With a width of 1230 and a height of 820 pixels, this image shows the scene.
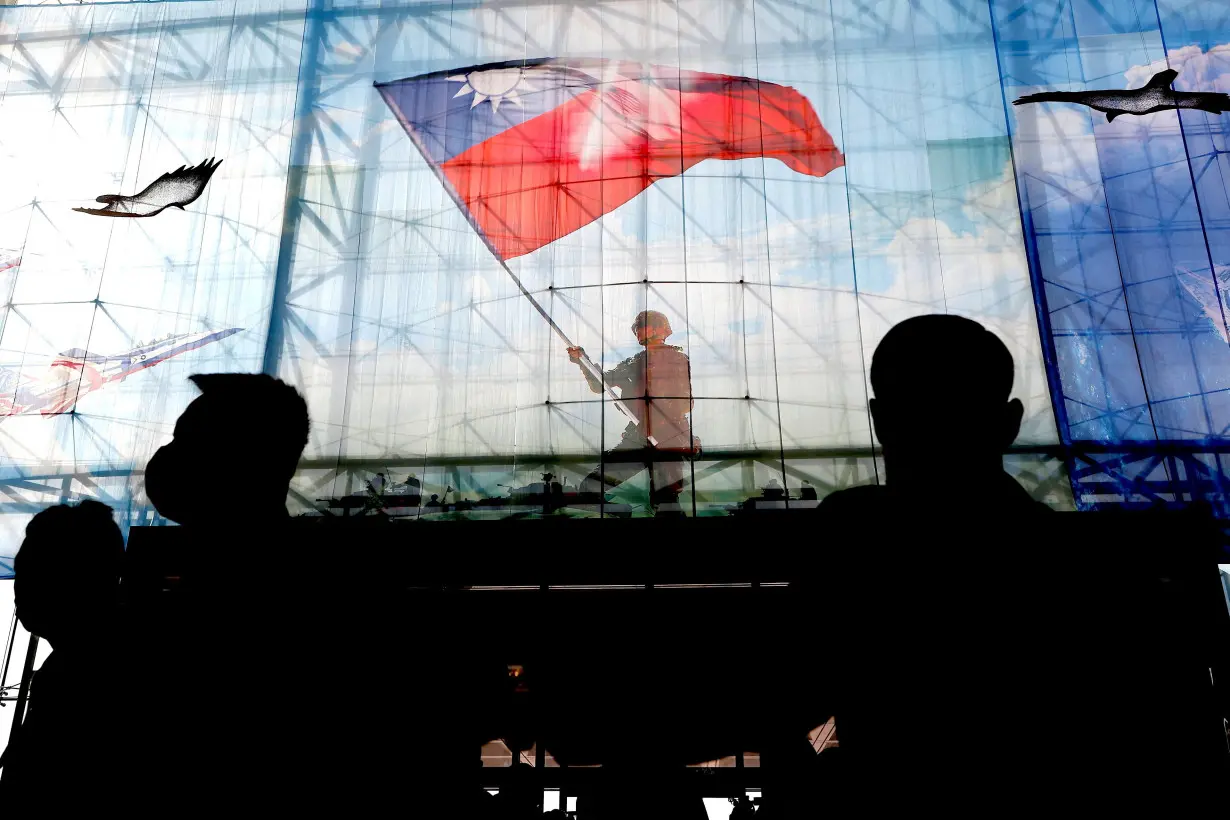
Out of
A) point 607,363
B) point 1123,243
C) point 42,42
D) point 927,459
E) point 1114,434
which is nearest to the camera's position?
point 927,459

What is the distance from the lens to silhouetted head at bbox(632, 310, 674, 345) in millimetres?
3846

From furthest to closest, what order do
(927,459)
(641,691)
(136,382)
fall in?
(136,382) < (641,691) < (927,459)

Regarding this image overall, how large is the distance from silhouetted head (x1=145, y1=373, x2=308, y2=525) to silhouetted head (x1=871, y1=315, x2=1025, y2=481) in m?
0.28

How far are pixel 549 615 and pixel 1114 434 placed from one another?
12.2ft

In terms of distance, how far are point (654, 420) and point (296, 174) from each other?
257 cm

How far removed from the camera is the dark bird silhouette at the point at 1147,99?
3617mm

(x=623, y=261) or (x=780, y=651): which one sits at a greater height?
(x=623, y=261)

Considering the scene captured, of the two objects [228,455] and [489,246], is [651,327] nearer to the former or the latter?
[489,246]

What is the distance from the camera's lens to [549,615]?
47cm

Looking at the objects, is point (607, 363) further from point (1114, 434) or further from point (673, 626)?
point (673, 626)

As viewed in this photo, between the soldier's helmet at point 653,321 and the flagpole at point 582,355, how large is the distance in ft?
1.02

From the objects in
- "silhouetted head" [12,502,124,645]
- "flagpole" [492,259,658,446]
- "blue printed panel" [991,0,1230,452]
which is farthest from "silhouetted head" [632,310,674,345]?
"silhouetted head" [12,502,124,645]

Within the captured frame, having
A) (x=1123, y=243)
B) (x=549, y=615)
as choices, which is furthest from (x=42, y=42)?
(x=1123, y=243)

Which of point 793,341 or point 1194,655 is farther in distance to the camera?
point 793,341
